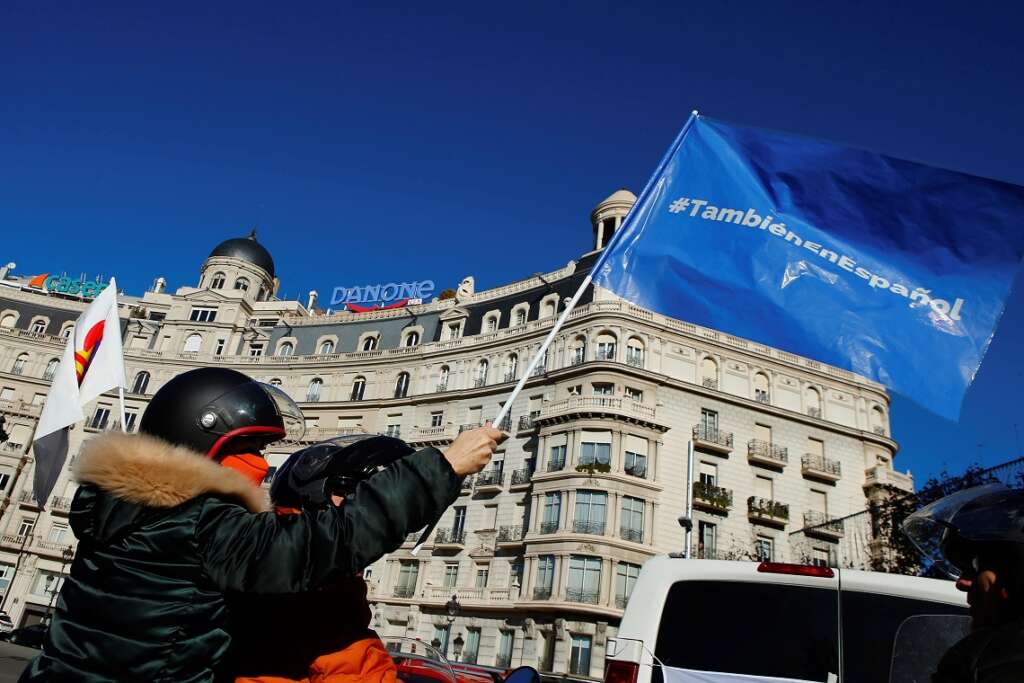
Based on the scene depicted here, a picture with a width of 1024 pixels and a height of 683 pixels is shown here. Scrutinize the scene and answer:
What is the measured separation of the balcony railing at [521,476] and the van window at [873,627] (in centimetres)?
2945

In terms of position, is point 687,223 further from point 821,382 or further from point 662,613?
point 821,382

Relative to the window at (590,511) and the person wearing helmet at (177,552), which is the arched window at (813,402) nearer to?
the window at (590,511)

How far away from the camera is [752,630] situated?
4188 millimetres

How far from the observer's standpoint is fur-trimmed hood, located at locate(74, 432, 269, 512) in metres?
1.97

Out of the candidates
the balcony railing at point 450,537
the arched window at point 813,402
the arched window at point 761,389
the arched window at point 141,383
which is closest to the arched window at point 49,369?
the arched window at point 141,383

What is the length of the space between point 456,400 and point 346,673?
36.0 m

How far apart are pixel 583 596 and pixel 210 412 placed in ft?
92.3

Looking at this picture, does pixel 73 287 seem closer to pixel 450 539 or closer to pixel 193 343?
pixel 193 343

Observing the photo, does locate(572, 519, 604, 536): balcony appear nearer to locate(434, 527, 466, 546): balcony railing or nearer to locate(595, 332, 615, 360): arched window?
locate(434, 527, 466, 546): balcony railing

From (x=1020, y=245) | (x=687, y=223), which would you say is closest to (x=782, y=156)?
(x=687, y=223)

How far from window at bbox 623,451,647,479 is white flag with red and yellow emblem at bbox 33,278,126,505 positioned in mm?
23603

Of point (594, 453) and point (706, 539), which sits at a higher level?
point (594, 453)

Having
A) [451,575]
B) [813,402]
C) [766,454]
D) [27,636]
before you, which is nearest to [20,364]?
[27,636]

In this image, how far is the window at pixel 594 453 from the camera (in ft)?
102
